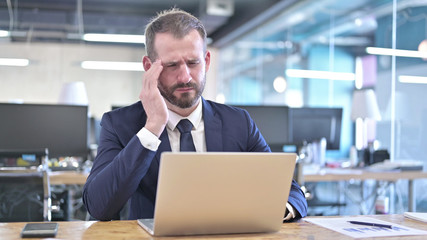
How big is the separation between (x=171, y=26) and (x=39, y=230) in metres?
0.80

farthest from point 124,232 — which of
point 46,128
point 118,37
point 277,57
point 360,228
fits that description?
point 118,37

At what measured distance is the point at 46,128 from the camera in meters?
3.68

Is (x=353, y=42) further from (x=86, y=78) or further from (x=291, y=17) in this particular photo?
(x=86, y=78)

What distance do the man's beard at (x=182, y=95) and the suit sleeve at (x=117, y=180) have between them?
0.24 meters

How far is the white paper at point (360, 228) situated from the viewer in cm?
127

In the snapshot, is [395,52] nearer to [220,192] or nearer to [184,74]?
[184,74]

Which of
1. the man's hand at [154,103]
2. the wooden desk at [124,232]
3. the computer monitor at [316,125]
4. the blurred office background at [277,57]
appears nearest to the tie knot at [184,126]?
the man's hand at [154,103]

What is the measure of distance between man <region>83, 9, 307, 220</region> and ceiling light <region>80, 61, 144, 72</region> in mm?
9458

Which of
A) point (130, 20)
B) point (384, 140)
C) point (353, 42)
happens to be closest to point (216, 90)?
point (130, 20)

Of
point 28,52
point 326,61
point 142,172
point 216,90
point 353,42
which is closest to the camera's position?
point 142,172

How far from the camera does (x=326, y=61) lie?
6.70 meters

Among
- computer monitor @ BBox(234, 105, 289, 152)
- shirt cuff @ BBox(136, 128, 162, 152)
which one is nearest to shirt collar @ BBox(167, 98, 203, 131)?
shirt cuff @ BBox(136, 128, 162, 152)

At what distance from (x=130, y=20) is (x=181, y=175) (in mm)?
9482

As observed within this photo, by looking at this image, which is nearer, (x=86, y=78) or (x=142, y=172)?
(x=142, y=172)
